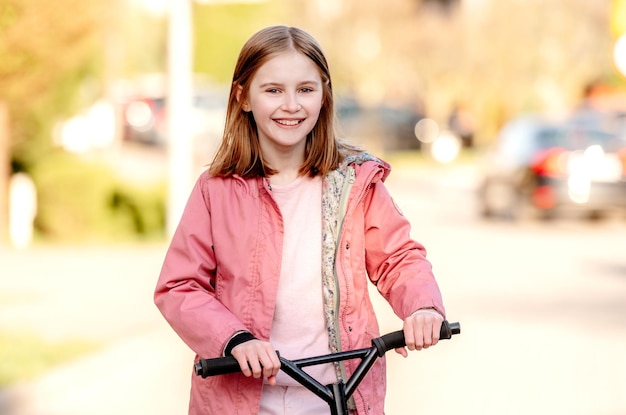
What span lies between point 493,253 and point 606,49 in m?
29.1

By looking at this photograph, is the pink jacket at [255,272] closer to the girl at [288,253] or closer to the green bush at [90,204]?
the girl at [288,253]

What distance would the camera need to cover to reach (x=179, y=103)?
614 inches

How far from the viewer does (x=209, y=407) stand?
3408 millimetres

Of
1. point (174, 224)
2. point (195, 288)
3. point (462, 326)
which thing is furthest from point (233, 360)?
point (174, 224)

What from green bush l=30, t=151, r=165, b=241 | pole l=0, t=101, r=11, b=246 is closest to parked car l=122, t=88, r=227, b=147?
green bush l=30, t=151, r=165, b=241

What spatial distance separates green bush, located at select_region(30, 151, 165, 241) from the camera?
57.9ft

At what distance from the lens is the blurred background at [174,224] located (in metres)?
8.59

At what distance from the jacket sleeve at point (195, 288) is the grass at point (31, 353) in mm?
4863

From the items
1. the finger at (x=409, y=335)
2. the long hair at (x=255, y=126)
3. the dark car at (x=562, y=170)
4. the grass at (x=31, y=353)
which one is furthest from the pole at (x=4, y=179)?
the finger at (x=409, y=335)

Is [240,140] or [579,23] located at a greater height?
[579,23]

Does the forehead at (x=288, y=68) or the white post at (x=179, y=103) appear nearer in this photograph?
the forehead at (x=288, y=68)

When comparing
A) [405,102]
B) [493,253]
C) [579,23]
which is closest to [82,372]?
[493,253]

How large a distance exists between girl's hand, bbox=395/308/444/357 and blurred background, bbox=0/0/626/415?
0.75 metres

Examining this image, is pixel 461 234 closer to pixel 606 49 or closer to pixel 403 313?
pixel 403 313
